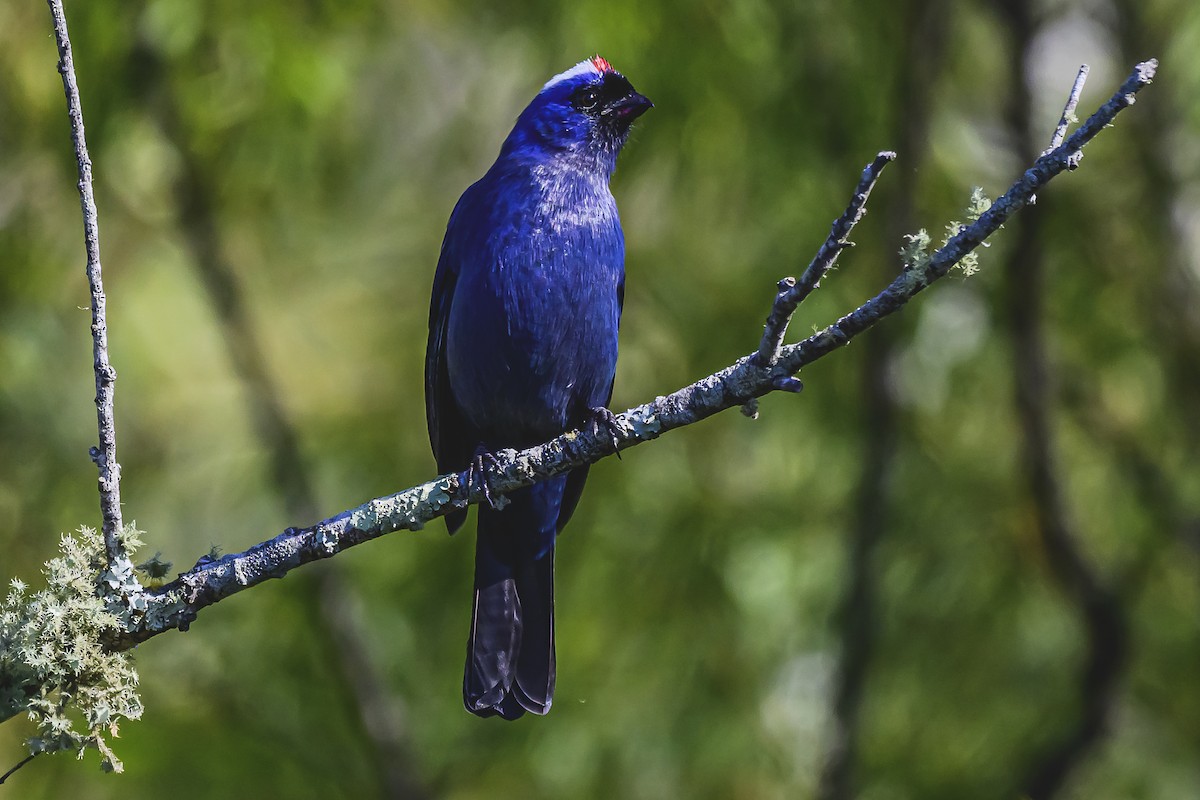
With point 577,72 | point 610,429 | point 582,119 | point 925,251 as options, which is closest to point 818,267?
point 925,251

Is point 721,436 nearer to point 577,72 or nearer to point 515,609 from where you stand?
point 515,609

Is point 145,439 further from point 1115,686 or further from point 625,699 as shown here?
point 1115,686

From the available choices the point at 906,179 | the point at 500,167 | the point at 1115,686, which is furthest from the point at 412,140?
the point at 1115,686

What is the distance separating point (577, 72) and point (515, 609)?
193cm

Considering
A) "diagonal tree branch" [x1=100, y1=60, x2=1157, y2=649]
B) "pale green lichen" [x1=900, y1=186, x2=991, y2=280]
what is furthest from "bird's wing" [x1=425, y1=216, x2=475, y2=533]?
"pale green lichen" [x1=900, y1=186, x2=991, y2=280]

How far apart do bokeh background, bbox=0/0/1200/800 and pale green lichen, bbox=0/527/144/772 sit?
2.34 meters

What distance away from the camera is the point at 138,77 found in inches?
199

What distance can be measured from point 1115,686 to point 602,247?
267 centimetres

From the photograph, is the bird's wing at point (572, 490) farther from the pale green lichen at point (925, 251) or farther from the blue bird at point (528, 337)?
the pale green lichen at point (925, 251)

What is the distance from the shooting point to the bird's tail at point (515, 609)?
436cm

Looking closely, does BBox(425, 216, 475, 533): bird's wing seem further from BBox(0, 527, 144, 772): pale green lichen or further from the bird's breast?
BBox(0, 527, 144, 772): pale green lichen

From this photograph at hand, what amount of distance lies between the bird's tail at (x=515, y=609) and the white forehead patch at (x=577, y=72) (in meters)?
1.45

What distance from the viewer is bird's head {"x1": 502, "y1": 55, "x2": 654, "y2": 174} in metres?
4.62

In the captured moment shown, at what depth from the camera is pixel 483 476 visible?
3564 millimetres
